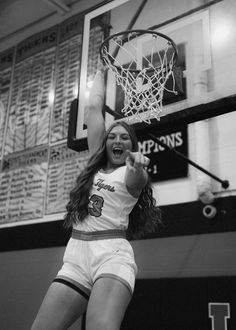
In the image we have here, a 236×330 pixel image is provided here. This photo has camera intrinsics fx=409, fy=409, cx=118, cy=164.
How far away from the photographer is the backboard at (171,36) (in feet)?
8.32

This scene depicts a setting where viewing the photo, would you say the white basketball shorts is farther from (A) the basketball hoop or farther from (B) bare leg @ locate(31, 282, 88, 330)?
(A) the basketball hoop

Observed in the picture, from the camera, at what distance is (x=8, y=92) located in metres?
5.28

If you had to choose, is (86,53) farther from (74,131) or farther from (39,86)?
(39,86)

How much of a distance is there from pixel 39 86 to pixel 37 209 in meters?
1.53

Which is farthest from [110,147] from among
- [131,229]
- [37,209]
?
[37,209]

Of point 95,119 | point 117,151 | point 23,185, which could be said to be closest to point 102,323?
point 117,151

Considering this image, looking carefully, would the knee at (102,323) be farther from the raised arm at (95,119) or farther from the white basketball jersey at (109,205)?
the raised arm at (95,119)

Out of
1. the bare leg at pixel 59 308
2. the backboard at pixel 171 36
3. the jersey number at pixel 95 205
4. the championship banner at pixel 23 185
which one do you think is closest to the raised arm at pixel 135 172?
the jersey number at pixel 95 205

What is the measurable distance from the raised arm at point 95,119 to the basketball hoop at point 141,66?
30 cm

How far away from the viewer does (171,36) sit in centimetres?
287

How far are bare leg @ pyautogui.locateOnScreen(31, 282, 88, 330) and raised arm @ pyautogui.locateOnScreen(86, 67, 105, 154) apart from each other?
0.71m

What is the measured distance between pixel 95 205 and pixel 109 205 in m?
0.06

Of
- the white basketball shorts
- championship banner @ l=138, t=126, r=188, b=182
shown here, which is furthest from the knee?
championship banner @ l=138, t=126, r=188, b=182

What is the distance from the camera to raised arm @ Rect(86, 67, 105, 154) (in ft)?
6.79
